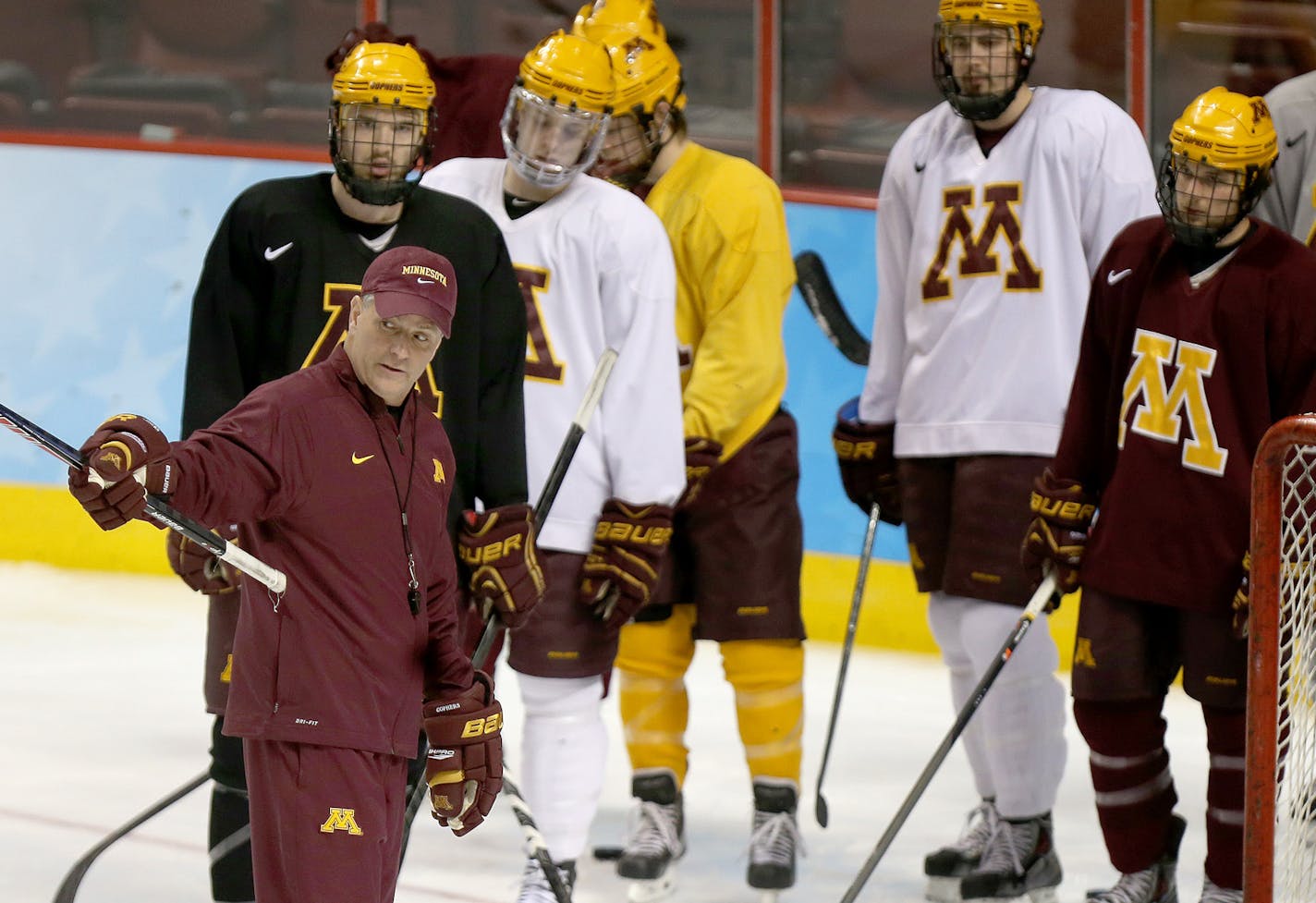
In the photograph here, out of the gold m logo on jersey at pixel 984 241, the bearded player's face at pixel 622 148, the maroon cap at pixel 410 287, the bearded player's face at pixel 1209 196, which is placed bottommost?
the gold m logo on jersey at pixel 984 241

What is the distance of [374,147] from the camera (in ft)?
9.36

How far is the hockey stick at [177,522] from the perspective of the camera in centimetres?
203

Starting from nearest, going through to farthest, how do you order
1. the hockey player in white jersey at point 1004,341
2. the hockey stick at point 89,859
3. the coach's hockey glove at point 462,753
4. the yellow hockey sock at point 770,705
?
the coach's hockey glove at point 462,753 → the hockey stick at point 89,859 → the hockey player in white jersey at point 1004,341 → the yellow hockey sock at point 770,705

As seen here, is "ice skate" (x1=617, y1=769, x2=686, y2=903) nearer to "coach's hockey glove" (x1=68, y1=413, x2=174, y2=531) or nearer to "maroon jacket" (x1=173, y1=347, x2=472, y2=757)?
"maroon jacket" (x1=173, y1=347, x2=472, y2=757)

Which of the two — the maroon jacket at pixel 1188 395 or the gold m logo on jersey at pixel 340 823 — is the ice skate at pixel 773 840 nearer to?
the maroon jacket at pixel 1188 395

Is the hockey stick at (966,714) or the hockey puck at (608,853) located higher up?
the hockey stick at (966,714)

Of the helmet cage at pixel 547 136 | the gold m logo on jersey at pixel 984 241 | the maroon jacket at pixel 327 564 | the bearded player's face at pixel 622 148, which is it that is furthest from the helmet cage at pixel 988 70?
the maroon jacket at pixel 327 564

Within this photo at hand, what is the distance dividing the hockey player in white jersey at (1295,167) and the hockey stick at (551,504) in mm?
1239

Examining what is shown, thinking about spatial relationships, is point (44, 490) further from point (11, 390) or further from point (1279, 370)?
point (1279, 370)

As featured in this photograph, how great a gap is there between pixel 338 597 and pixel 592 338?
1.03m

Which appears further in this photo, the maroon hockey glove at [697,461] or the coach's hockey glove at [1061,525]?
the maroon hockey glove at [697,461]

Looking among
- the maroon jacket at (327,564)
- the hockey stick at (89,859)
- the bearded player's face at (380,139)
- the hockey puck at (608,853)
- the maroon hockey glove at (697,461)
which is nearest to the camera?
the maroon jacket at (327,564)

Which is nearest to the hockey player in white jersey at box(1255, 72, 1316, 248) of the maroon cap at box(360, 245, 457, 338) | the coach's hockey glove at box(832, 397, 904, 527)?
the coach's hockey glove at box(832, 397, 904, 527)

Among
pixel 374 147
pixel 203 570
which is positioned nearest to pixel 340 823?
pixel 203 570
